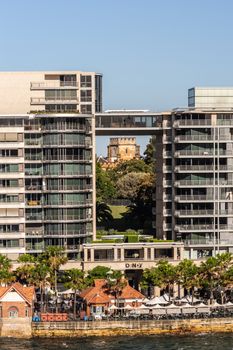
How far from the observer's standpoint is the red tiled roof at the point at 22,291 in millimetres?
122781

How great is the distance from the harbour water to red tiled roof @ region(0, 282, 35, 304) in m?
5.92

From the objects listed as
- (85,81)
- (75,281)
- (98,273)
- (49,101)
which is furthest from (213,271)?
(85,81)

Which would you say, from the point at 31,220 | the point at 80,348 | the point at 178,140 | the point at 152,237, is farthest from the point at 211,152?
the point at 80,348

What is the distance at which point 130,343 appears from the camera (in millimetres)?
115875

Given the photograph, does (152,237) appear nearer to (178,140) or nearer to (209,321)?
(178,140)

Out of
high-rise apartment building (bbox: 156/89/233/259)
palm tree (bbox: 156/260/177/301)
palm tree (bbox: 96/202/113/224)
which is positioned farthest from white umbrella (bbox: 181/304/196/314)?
palm tree (bbox: 96/202/113/224)

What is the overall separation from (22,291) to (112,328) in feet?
40.9

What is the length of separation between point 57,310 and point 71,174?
76.0ft

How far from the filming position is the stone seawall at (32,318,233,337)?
4737 inches

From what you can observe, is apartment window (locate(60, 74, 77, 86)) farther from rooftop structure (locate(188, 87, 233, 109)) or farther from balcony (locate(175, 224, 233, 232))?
balcony (locate(175, 224, 233, 232))

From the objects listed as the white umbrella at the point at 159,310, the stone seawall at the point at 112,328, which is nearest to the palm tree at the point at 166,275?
the white umbrella at the point at 159,310

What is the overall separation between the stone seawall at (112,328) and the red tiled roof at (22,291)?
3869 mm

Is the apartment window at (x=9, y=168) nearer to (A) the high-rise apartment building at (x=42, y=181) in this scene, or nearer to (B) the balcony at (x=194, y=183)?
(A) the high-rise apartment building at (x=42, y=181)

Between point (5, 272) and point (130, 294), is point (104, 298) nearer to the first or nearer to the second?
point (130, 294)
